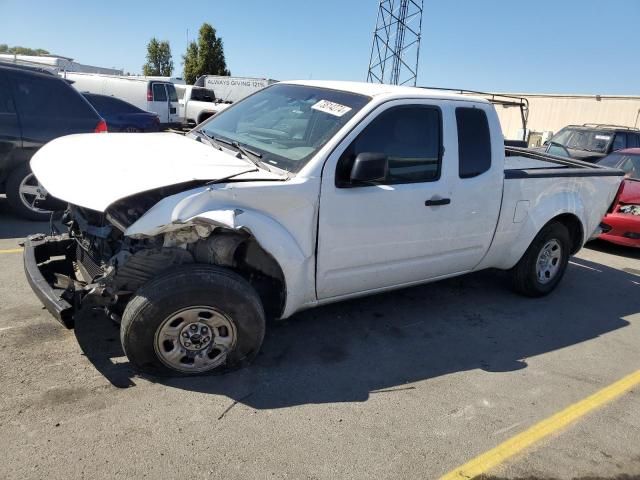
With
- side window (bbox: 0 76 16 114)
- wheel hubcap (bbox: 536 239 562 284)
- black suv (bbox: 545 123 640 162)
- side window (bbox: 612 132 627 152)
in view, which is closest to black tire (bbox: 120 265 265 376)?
wheel hubcap (bbox: 536 239 562 284)

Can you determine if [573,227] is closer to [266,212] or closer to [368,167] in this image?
[368,167]

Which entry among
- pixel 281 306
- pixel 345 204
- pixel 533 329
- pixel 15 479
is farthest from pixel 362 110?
pixel 15 479

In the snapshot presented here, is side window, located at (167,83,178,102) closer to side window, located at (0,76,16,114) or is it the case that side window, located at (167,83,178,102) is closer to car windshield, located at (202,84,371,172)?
side window, located at (0,76,16,114)

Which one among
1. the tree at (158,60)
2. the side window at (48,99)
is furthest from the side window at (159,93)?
the tree at (158,60)

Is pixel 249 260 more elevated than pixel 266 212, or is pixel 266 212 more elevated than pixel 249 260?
pixel 266 212

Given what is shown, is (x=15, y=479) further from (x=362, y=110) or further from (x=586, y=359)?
(x=586, y=359)

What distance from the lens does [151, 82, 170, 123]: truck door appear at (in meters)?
19.1

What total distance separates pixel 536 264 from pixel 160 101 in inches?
674

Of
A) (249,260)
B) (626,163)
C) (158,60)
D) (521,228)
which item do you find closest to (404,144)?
(249,260)

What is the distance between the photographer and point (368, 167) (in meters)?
3.42

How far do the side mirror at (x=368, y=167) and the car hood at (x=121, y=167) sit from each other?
523 mm

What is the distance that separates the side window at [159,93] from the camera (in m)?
19.1

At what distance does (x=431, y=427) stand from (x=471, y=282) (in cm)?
290

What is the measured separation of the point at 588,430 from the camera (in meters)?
3.28
